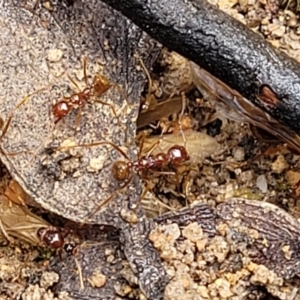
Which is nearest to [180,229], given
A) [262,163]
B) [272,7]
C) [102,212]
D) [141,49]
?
[102,212]

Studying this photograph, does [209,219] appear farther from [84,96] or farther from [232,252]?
[84,96]

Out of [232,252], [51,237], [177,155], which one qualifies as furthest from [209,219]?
[51,237]

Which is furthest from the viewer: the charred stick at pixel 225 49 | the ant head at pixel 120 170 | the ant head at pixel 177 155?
the ant head at pixel 177 155

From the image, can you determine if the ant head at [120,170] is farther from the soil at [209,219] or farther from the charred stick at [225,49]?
the charred stick at [225,49]

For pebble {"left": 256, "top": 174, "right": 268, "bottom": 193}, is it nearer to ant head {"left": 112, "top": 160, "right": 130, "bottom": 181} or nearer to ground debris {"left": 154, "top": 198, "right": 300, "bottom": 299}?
ground debris {"left": 154, "top": 198, "right": 300, "bottom": 299}

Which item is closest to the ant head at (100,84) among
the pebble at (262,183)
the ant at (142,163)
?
the ant at (142,163)

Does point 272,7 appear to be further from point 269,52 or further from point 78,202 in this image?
point 78,202

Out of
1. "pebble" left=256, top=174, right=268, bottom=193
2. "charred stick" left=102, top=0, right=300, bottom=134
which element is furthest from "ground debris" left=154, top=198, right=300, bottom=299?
"charred stick" left=102, top=0, right=300, bottom=134
